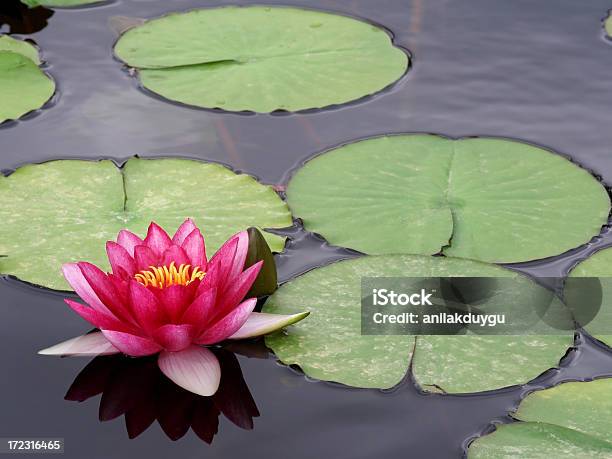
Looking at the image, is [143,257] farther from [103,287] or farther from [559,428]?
[559,428]

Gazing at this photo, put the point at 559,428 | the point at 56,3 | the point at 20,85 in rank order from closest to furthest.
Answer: the point at 559,428, the point at 20,85, the point at 56,3

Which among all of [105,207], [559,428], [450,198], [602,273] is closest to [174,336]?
[105,207]

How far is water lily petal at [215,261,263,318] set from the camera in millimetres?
2686

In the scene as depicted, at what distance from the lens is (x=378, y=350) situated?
8.80 ft

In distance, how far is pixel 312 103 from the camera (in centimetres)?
395

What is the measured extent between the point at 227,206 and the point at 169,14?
1.71 meters

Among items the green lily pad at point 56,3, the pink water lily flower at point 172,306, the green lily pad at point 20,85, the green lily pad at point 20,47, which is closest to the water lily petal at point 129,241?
the pink water lily flower at point 172,306

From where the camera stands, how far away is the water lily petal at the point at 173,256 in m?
2.70

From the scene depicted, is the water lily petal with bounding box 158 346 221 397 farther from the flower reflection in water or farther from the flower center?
the flower center

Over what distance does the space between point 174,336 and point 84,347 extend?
28 cm

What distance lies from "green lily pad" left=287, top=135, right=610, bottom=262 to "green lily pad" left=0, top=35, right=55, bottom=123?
1286mm

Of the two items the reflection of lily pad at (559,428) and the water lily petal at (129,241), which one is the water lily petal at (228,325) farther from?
the reflection of lily pad at (559,428)

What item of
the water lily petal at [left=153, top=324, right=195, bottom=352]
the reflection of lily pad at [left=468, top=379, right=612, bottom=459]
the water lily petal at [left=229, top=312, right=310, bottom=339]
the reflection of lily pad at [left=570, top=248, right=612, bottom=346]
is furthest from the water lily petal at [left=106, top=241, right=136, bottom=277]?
the reflection of lily pad at [left=570, top=248, right=612, bottom=346]

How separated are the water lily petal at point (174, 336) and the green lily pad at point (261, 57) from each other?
1521 mm
